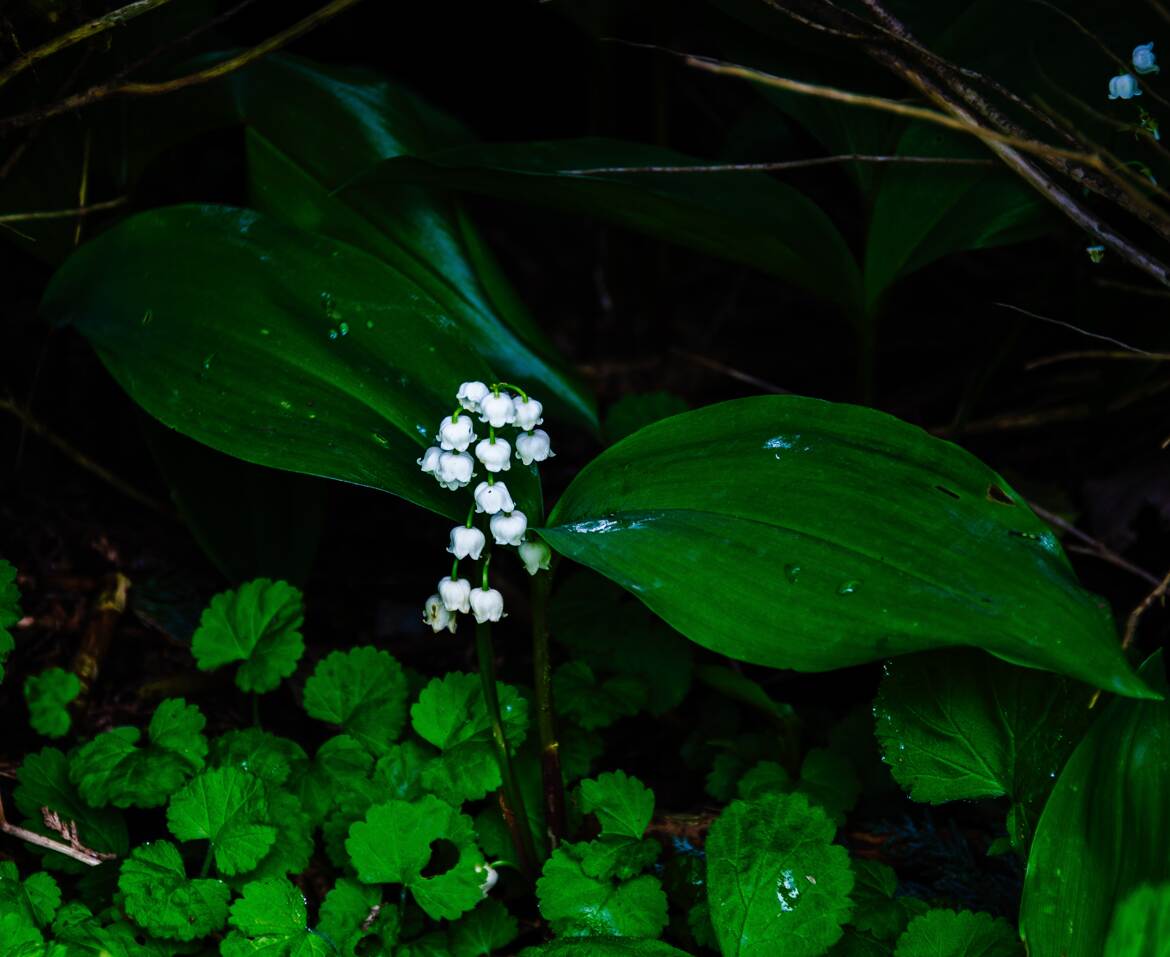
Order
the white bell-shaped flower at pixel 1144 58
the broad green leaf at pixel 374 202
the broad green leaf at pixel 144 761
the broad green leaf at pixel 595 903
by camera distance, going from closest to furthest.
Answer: the broad green leaf at pixel 595 903, the broad green leaf at pixel 144 761, the white bell-shaped flower at pixel 1144 58, the broad green leaf at pixel 374 202

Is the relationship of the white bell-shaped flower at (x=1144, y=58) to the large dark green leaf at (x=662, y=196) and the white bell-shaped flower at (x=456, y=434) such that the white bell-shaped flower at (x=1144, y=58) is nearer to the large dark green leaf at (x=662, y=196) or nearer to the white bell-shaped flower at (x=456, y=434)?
the large dark green leaf at (x=662, y=196)

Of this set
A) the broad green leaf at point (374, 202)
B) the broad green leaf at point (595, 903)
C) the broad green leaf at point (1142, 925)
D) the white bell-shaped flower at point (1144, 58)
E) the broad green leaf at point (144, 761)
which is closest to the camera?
the broad green leaf at point (1142, 925)

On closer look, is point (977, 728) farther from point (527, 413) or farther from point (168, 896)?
point (168, 896)

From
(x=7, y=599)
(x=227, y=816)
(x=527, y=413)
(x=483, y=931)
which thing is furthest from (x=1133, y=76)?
(x=7, y=599)

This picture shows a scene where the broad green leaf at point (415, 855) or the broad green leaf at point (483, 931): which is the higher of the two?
the broad green leaf at point (415, 855)

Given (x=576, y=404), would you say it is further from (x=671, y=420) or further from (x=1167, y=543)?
(x=1167, y=543)

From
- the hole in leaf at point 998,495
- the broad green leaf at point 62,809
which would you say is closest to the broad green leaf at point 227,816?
the broad green leaf at point 62,809

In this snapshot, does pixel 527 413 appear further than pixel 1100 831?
Yes
